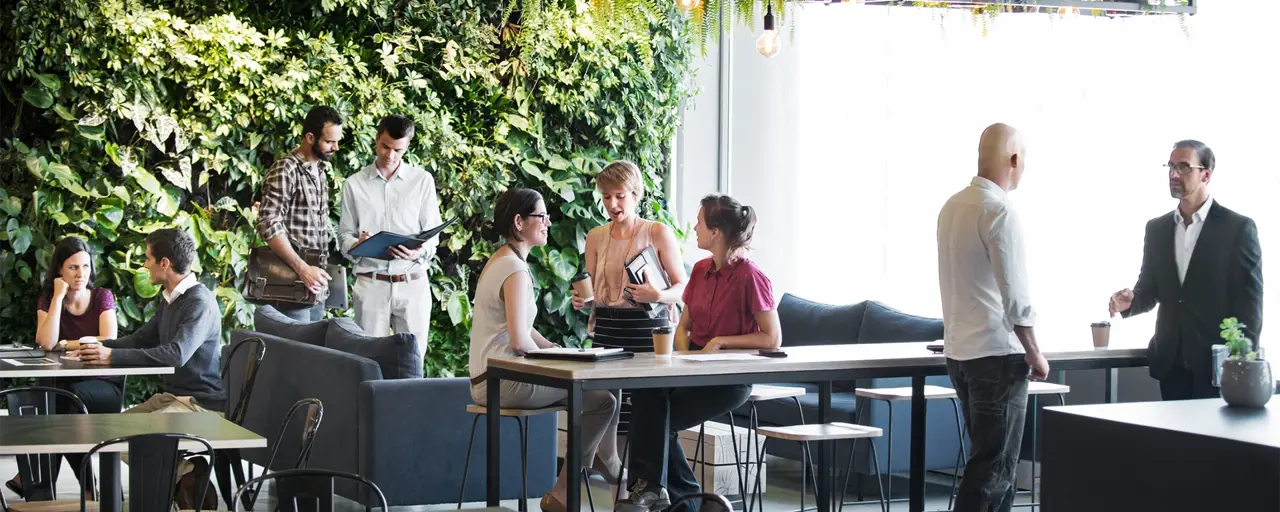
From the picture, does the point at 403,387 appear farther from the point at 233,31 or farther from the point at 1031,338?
the point at 233,31

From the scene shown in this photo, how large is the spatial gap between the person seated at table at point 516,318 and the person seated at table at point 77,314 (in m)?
1.92

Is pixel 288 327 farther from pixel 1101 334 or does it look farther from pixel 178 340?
pixel 1101 334

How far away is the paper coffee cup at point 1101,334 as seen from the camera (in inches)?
213

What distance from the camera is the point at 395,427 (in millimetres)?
5312

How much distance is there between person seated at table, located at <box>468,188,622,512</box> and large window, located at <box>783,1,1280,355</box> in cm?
194

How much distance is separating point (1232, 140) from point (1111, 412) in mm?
3296

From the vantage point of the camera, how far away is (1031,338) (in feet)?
14.0

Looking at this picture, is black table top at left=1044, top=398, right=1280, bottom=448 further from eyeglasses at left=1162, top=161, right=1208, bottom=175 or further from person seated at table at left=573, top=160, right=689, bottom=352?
person seated at table at left=573, top=160, right=689, bottom=352

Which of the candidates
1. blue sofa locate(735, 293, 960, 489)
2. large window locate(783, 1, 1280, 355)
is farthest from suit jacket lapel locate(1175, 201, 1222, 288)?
blue sofa locate(735, 293, 960, 489)

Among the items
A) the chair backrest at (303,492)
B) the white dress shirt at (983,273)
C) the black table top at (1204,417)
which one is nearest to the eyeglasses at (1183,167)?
the white dress shirt at (983,273)

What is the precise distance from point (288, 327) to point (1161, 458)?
14.6ft

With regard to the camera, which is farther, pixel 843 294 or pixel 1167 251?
pixel 843 294

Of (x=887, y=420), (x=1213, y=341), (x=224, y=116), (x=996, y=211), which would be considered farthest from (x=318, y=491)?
(x=224, y=116)

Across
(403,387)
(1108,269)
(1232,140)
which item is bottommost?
(403,387)
